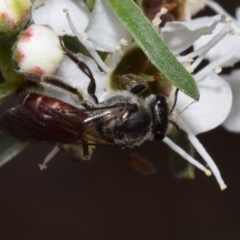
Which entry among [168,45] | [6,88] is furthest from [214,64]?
[6,88]

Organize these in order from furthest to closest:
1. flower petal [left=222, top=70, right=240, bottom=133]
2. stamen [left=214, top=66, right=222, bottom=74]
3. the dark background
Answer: the dark background → flower petal [left=222, top=70, right=240, bottom=133] → stamen [left=214, top=66, right=222, bottom=74]

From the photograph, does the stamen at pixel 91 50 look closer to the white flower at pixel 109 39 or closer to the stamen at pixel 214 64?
the white flower at pixel 109 39

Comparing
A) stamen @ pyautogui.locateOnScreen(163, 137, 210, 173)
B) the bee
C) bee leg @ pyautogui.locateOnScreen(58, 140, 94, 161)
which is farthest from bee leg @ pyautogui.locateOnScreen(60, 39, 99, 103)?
stamen @ pyautogui.locateOnScreen(163, 137, 210, 173)

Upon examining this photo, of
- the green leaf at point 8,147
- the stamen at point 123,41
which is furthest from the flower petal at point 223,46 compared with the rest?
the green leaf at point 8,147

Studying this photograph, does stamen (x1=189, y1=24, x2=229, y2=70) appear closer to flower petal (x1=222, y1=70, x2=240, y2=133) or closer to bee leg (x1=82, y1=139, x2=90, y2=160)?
flower petal (x1=222, y1=70, x2=240, y2=133)

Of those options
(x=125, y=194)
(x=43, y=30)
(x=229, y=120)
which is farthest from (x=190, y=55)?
(x=125, y=194)

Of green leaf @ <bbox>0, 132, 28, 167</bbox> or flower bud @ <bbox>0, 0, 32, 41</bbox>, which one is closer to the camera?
flower bud @ <bbox>0, 0, 32, 41</bbox>
